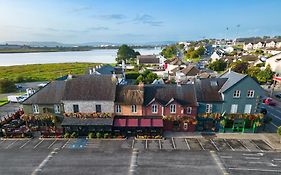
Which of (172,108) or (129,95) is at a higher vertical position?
(129,95)

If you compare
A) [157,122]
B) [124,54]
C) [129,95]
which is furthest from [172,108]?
[124,54]

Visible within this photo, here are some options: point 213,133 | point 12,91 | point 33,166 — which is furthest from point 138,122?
point 12,91

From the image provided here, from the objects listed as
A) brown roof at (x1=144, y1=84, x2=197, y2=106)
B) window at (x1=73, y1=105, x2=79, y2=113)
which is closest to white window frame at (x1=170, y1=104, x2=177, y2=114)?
brown roof at (x1=144, y1=84, x2=197, y2=106)

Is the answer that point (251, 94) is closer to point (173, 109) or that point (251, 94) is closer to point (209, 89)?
point (209, 89)

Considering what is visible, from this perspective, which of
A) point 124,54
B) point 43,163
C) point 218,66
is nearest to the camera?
point 43,163

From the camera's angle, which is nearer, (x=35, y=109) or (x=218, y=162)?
(x=218, y=162)

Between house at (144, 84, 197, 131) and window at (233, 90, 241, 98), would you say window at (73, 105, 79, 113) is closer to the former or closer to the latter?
house at (144, 84, 197, 131)
